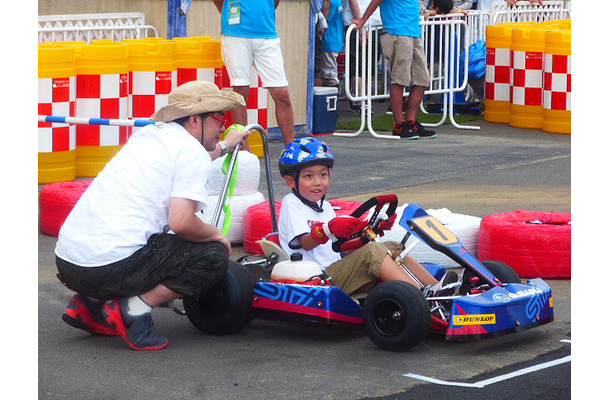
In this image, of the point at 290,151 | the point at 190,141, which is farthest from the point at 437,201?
the point at 190,141

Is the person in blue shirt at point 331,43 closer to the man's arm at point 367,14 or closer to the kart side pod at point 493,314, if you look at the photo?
the man's arm at point 367,14

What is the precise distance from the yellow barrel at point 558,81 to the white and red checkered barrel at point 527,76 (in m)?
0.25

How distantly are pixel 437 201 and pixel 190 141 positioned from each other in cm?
305

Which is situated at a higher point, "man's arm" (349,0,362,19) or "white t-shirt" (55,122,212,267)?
"man's arm" (349,0,362,19)

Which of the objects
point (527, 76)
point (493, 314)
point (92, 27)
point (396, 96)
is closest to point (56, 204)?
point (493, 314)

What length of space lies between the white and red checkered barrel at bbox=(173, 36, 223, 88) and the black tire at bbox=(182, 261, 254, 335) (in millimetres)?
3857

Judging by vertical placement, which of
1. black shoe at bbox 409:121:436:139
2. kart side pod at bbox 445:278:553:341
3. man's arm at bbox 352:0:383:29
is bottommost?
kart side pod at bbox 445:278:553:341

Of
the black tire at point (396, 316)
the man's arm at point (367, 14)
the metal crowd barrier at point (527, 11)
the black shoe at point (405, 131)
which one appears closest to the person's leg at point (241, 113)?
the man's arm at point (367, 14)

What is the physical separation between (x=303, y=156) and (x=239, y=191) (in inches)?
60.1

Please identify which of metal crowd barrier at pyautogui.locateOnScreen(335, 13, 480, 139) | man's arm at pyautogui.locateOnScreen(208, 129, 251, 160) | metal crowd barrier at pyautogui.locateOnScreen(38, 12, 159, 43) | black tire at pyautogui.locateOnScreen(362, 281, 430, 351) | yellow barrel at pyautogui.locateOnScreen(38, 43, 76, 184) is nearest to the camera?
black tire at pyautogui.locateOnScreen(362, 281, 430, 351)

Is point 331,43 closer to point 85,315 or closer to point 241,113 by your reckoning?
point 241,113

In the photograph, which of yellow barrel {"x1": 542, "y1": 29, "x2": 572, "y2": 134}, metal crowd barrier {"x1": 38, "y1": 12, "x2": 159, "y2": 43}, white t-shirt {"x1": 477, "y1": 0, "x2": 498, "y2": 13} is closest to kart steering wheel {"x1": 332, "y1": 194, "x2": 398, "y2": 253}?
metal crowd barrier {"x1": 38, "y1": 12, "x2": 159, "y2": 43}

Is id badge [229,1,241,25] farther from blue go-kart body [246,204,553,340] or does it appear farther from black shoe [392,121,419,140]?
blue go-kart body [246,204,553,340]

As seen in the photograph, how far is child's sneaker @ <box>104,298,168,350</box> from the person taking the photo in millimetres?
4098
